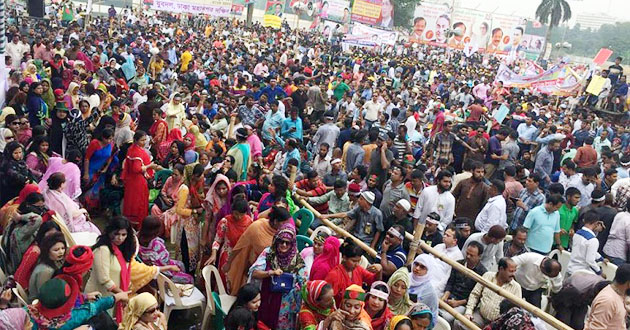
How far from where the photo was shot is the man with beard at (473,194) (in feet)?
21.4

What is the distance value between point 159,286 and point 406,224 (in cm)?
237

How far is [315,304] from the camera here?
3660 mm

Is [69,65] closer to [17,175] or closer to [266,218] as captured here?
[17,175]

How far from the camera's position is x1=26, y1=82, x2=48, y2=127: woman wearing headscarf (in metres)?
7.68

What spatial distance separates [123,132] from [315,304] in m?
4.40

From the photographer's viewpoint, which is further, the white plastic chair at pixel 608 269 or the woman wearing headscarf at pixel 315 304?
the white plastic chair at pixel 608 269

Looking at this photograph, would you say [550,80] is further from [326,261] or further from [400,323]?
[400,323]

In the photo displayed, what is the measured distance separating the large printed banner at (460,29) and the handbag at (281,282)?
32.2 meters

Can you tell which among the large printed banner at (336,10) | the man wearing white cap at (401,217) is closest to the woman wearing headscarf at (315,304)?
the man wearing white cap at (401,217)

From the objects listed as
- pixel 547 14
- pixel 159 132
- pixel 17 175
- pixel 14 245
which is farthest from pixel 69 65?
pixel 547 14

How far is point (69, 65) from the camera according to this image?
36.6 feet

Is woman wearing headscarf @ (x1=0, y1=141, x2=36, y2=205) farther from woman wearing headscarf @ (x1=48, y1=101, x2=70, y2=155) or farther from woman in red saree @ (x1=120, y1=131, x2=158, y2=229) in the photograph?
woman wearing headscarf @ (x1=48, y1=101, x2=70, y2=155)

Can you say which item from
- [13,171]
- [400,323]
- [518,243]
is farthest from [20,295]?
[518,243]

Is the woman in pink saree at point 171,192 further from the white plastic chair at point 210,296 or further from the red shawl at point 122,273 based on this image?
the red shawl at point 122,273
